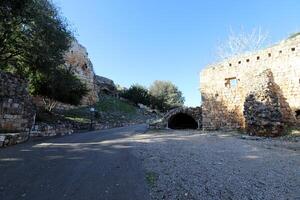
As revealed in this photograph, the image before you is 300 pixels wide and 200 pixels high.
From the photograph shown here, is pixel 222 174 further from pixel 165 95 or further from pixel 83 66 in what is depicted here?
pixel 165 95

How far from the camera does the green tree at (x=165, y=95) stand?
48.6m

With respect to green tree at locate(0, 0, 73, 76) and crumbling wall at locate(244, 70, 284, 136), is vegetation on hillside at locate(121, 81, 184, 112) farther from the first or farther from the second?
crumbling wall at locate(244, 70, 284, 136)

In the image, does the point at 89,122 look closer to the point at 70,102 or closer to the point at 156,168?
the point at 70,102

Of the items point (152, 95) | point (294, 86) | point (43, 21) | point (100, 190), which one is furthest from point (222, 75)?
point (152, 95)

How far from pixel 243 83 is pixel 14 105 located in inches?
510

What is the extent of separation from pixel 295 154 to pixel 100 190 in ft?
20.8

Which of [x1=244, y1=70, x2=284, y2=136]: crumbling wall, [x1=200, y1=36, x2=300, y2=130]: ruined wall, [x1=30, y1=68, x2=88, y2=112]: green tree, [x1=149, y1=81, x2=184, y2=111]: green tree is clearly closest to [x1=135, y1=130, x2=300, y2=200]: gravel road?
[x1=244, y1=70, x2=284, y2=136]: crumbling wall

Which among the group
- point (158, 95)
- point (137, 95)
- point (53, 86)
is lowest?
point (53, 86)

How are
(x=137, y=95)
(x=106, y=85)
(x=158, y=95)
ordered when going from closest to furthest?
(x=106, y=85)
(x=137, y=95)
(x=158, y=95)

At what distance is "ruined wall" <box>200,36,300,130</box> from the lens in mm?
13414

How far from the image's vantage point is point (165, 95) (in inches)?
1983

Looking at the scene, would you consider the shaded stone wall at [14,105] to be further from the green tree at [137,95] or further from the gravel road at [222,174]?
the green tree at [137,95]

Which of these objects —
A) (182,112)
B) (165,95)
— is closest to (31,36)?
(182,112)

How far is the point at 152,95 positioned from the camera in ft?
160
